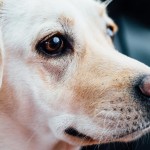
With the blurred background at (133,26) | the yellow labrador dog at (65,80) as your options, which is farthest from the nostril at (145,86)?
the blurred background at (133,26)

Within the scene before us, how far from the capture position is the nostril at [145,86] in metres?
1.64

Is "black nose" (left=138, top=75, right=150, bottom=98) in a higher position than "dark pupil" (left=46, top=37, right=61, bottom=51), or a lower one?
higher

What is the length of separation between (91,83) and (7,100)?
0.33 metres

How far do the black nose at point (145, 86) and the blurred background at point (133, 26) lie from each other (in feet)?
3.77

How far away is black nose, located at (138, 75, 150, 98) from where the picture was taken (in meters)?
1.64

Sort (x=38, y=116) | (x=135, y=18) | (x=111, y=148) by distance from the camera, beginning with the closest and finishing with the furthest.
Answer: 1. (x=38, y=116)
2. (x=111, y=148)
3. (x=135, y=18)

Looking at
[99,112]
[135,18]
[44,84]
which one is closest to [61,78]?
[44,84]

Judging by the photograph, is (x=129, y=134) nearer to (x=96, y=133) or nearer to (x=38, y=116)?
(x=96, y=133)

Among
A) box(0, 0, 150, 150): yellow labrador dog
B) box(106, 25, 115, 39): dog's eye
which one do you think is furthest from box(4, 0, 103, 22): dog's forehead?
box(106, 25, 115, 39): dog's eye

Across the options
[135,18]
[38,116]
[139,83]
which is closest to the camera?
[139,83]

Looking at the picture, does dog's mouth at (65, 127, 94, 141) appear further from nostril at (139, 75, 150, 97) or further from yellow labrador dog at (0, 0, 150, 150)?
nostril at (139, 75, 150, 97)

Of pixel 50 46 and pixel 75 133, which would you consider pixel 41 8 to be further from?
pixel 75 133

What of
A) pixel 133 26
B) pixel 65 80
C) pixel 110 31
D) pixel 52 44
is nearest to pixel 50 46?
pixel 52 44

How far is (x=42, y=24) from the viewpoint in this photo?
1756 millimetres
